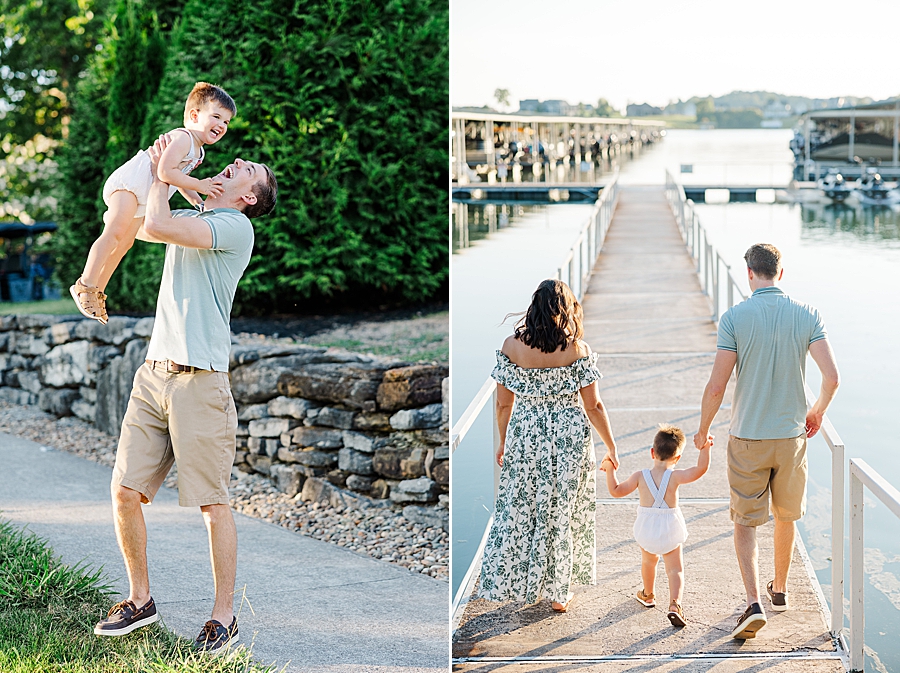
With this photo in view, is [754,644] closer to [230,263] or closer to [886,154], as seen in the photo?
[230,263]

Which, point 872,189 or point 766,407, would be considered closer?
point 766,407

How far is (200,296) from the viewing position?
3.22 metres

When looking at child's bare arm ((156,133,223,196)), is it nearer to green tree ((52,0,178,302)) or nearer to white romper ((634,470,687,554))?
white romper ((634,470,687,554))

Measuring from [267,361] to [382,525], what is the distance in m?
1.56

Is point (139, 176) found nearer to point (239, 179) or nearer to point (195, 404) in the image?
point (239, 179)

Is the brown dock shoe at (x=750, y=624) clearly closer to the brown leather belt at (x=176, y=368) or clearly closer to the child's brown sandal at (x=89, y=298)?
the brown leather belt at (x=176, y=368)

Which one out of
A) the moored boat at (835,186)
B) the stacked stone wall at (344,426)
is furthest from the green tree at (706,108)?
the stacked stone wall at (344,426)

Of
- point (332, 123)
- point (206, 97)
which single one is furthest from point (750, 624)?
point (332, 123)

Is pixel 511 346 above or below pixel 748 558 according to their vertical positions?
above

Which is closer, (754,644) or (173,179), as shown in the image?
(173,179)

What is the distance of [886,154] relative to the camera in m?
4.56

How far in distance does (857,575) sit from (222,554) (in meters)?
2.20

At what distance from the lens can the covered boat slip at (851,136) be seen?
14.0ft

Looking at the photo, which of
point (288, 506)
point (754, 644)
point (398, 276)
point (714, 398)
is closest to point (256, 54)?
point (398, 276)
